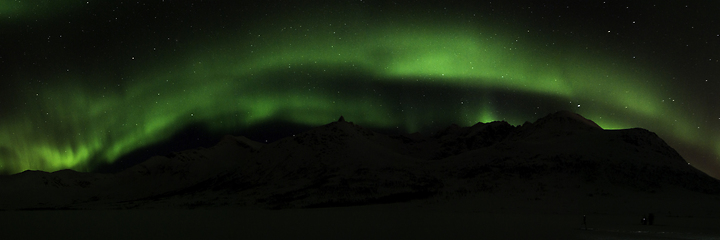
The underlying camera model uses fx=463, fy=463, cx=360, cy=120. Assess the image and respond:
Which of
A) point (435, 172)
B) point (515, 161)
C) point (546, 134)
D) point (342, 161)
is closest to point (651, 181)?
point (515, 161)

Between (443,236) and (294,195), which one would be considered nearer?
(443,236)

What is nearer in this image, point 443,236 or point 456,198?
point 443,236

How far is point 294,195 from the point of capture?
148m

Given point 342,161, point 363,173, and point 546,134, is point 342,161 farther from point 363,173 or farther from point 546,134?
point 546,134

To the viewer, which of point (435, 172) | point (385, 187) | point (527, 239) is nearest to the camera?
point (527, 239)

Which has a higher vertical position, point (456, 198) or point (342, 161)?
point (342, 161)

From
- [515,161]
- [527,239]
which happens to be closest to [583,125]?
[515,161]

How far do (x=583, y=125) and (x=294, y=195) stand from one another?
120 meters

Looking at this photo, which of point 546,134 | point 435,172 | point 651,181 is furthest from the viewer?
point 546,134

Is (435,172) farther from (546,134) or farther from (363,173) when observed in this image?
(546,134)

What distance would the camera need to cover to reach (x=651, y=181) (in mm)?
107562

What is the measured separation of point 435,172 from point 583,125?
7862cm

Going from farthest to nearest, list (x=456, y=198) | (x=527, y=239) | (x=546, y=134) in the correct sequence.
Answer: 1. (x=546, y=134)
2. (x=456, y=198)
3. (x=527, y=239)

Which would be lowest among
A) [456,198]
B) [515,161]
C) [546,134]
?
[456,198]
